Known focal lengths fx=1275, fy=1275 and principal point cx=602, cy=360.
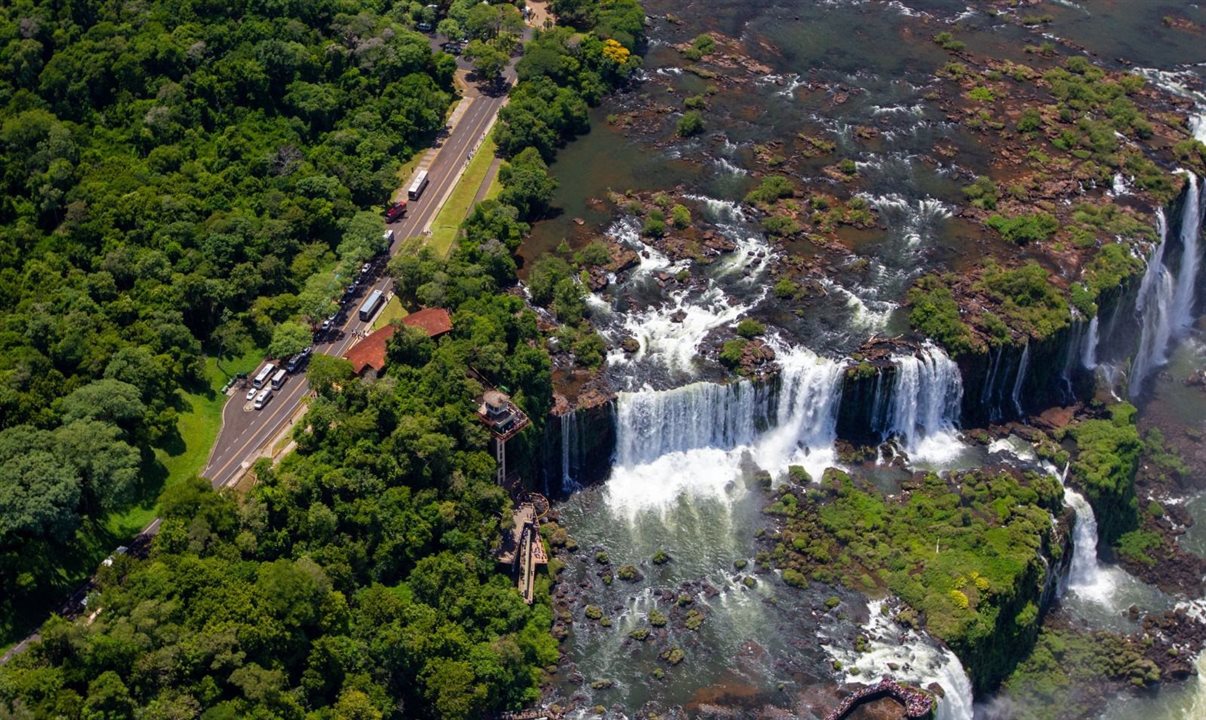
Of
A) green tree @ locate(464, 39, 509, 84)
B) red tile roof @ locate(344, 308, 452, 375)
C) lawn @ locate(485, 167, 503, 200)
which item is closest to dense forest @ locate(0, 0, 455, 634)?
green tree @ locate(464, 39, 509, 84)

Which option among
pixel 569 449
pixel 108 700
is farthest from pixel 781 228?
pixel 108 700

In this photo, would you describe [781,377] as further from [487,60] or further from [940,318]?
[487,60]

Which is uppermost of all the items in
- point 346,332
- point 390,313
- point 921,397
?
point 390,313

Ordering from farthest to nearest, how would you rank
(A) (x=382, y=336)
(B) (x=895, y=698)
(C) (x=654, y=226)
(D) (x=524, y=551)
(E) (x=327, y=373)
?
(C) (x=654, y=226) → (A) (x=382, y=336) → (E) (x=327, y=373) → (D) (x=524, y=551) → (B) (x=895, y=698)

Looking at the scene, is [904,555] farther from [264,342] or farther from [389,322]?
[264,342]

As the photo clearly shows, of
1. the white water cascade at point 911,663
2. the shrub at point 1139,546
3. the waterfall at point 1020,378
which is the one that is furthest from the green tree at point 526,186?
the shrub at point 1139,546
